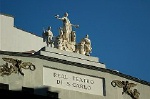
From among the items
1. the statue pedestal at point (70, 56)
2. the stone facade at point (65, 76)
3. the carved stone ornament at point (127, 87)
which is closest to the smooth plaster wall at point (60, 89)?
the stone facade at point (65, 76)

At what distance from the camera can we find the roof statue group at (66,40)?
3794 centimetres

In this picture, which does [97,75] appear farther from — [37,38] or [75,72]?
[37,38]

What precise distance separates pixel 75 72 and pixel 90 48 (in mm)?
2772

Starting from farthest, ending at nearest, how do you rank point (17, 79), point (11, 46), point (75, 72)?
point (11, 46), point (75, 72), point (17, 79)

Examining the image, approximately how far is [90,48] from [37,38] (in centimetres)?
761

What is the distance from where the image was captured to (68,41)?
127ft

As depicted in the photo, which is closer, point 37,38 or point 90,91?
point 90,91

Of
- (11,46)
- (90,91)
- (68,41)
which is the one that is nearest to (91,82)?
(90,91)

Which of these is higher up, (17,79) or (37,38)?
(37,38)

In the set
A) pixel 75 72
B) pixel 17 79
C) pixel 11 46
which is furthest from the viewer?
pixel 11 46

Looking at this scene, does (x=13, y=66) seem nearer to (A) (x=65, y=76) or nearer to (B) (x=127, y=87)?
(A) (x=65, y=76)

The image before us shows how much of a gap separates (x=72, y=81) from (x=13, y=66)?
154 inches

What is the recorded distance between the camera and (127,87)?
128ft

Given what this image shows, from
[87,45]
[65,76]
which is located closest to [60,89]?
[65,76]
